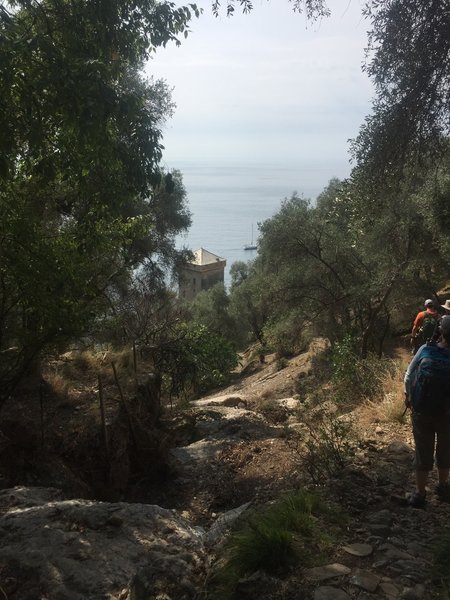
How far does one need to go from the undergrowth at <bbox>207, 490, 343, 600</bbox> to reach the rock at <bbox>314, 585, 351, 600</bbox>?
26 cm

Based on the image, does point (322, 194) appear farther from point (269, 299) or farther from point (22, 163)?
point (22, 163)

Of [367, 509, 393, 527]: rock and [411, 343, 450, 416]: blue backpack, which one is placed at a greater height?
[411, 343, 450, 416]: blue backpack

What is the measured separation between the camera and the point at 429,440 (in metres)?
4.51

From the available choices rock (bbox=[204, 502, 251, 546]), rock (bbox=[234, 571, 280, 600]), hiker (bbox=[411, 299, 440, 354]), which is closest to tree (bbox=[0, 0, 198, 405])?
rock (bbox=[204, 502, 251, 546])

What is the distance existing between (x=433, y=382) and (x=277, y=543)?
6.25 ft

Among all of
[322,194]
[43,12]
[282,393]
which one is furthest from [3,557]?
[322,194]

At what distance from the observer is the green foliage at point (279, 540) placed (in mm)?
3297

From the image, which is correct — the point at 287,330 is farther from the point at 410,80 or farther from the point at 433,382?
the point at 433,382

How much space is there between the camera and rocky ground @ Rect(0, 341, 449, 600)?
3223 mm

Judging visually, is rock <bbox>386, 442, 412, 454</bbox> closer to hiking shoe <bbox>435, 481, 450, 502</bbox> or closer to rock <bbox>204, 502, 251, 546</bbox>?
hiking shoe <bbox>435, 481, 450, 502</bbox>

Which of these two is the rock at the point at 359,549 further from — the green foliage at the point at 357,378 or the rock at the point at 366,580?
the green foliage at the point at 357,378

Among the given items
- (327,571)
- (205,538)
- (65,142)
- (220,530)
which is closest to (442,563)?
(327,571)

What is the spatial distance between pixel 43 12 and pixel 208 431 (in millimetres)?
8419

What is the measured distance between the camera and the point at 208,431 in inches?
432
